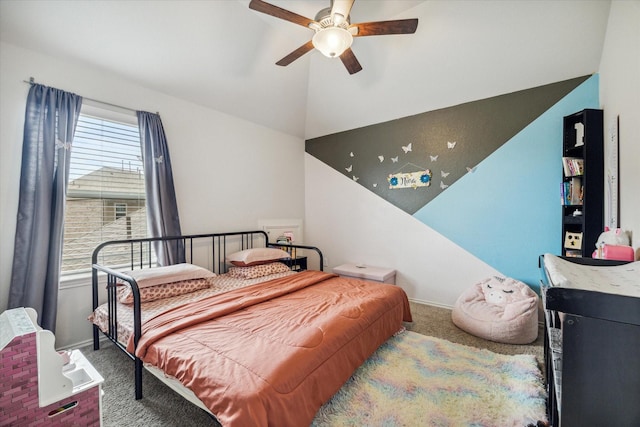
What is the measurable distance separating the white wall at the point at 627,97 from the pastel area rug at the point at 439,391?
997 mm

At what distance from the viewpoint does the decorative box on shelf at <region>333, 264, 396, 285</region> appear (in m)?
3.11

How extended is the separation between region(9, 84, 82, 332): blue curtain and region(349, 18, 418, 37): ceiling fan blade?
7.66ft

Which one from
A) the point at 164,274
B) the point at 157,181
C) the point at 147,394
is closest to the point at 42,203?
the point at 157,181

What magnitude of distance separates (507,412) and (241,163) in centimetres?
331

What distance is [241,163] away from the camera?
338 centimetres

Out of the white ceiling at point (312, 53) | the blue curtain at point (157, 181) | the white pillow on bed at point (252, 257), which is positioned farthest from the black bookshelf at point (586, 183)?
the blue curtain at point (157, 181)

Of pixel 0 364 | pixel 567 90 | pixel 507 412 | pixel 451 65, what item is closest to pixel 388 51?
pixel 451 65

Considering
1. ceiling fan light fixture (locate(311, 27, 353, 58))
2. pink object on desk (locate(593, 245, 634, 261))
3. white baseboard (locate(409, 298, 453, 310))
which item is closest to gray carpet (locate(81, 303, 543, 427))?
white baseboard (locate(409, 298, 453, 310))

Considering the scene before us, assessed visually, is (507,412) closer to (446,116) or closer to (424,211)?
(424,211)

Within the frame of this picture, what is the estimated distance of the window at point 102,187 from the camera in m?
2.21

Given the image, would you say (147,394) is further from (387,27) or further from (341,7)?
(387,27)

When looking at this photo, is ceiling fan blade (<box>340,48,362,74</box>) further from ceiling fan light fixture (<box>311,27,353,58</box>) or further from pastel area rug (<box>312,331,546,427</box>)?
pastel area rug (<box>312,331,546,427</box>)

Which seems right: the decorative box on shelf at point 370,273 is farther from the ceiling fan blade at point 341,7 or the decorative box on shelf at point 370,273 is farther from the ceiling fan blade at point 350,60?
the ceiling fan blade at point 341,7

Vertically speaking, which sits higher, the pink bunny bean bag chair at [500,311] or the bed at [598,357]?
the bed at [598,357]
